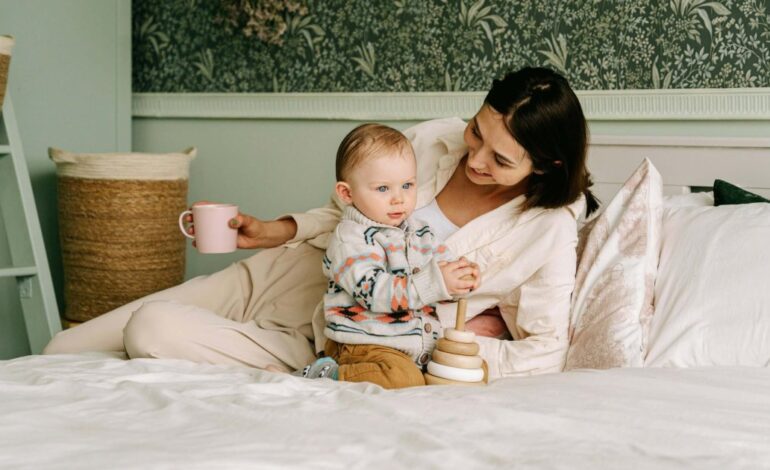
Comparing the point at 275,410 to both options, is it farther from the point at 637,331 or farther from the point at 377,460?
the point at 637,331

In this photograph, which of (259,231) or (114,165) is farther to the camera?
(114,165)

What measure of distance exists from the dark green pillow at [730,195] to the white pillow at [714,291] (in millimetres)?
82

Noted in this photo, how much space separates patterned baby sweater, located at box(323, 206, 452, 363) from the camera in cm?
165

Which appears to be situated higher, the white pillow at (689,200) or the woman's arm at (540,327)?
the white pillow at (689,200)

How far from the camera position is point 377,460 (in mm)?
1040

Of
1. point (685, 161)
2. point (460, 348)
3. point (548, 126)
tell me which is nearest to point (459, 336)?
point (460, 348)

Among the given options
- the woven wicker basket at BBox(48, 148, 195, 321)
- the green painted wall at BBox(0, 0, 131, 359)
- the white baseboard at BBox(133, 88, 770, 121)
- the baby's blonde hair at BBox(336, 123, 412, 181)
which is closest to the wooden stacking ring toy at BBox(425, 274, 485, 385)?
the baby's blonde hair at BBox(336, 123, 412, 181)

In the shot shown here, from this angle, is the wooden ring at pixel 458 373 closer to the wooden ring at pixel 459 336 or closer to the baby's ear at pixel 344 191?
the wooden ring at pixel 459 336

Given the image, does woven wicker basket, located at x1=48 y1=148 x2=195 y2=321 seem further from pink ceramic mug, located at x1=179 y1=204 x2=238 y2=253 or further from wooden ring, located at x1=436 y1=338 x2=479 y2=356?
wooden ring, located at x1=436 y1=338 x2=479 y2=356

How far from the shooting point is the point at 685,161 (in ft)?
7.47

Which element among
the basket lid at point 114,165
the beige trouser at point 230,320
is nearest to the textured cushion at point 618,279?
the beige trouser at point 230,320

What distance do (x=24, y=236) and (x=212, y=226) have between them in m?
1.09

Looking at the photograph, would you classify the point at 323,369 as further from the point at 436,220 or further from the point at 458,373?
the point at 436,220

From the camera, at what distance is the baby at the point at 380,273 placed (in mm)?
1647
